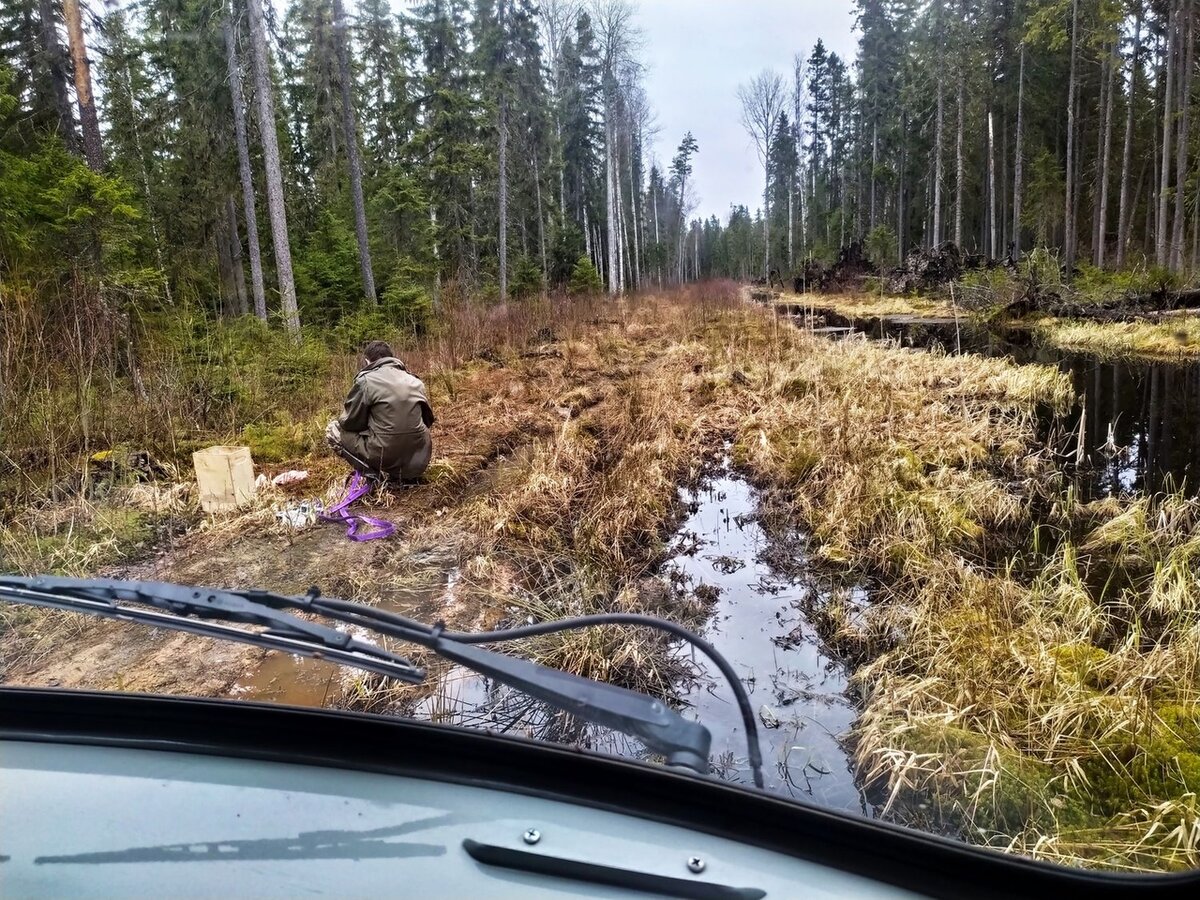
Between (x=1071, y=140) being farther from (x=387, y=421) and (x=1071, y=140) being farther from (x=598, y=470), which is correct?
(x=387, y=421)

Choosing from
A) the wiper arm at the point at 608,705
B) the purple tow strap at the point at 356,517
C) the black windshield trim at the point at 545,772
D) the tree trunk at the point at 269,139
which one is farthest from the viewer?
the tree trunk at the point at 269,139

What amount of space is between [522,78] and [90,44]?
15.4m

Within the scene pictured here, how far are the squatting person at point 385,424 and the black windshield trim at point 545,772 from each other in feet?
15.4

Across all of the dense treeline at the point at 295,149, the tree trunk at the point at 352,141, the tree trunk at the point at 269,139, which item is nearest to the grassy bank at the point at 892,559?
the dense treeline at the point at 295,149

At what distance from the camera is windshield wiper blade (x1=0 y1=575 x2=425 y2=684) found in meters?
1.17

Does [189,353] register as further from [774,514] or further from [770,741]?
[770,741]

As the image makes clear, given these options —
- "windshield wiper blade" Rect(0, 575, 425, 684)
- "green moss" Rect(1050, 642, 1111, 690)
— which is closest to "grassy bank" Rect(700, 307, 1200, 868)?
"green moss" Rect(1050, 642, 1111, 690)

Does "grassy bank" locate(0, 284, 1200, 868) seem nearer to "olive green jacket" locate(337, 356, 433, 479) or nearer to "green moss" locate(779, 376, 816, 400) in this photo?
"green moss" locate(779, 376, 816, 400)

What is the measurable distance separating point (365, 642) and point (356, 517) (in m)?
4.43

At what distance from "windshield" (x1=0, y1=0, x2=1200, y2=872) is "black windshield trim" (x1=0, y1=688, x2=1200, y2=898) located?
0.14 m

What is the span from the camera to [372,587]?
4.22 metres

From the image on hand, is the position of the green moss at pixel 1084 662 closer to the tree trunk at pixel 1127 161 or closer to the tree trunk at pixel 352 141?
the tree trunk at pixel 352 141

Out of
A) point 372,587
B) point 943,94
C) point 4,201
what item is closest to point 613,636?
point 372,587

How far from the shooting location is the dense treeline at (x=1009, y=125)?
21000 millimetres
